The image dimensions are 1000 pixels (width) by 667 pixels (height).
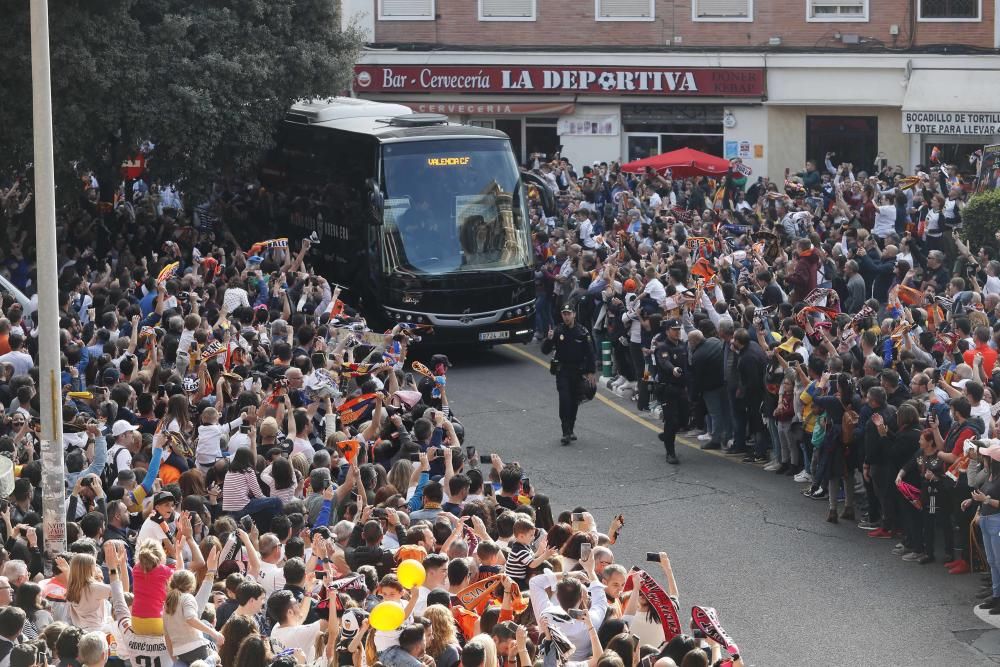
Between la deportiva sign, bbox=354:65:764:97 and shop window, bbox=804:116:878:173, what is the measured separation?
1.77 m

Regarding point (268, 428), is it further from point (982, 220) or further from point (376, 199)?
point (982, 220)

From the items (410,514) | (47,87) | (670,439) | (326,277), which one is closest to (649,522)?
(670,439)

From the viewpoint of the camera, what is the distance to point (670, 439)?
17.2 m

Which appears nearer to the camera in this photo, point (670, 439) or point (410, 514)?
point (410, 514)

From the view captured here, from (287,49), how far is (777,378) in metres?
11.0

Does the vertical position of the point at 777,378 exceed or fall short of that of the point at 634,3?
it falls short

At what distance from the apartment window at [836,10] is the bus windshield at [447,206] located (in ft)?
56.1

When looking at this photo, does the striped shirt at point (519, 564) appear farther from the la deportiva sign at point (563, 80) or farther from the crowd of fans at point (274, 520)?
the la deportiva sign at point (563, 80)

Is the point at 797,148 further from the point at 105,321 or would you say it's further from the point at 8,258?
the point at 105,321

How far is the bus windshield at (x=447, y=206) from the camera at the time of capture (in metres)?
21.8

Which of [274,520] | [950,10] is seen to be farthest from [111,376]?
[950,10]

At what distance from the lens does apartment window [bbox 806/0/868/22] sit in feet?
120

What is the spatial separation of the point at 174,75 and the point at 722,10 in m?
18.1

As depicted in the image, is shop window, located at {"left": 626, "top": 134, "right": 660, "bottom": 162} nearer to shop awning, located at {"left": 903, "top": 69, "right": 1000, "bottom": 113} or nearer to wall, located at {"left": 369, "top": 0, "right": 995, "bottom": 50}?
wall, located at {"left": 369, "top": 0, "right": 995, "bottom": 50}
